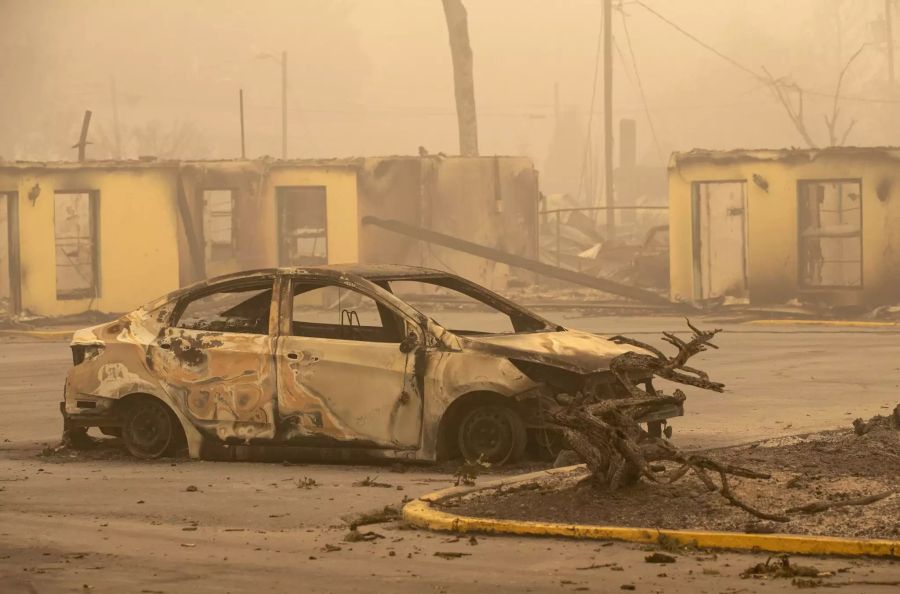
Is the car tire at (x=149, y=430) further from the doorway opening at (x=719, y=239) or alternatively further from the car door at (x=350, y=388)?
the doorway opening at (x=719, y=239)

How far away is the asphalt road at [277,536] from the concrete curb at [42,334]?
1339 centimetres

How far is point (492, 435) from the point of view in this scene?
478 inches

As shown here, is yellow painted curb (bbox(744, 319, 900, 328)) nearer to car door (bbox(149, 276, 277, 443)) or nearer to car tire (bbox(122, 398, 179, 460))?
car door (bbox(149, 276, 277, 443))

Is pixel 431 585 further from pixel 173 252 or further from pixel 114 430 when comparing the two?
pixel 173 252

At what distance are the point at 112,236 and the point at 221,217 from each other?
2434 mm

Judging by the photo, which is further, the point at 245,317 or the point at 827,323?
the point at 827,323

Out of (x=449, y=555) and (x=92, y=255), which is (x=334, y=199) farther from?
(x=449, y=555)

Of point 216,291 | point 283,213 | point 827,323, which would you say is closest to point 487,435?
point 216,291

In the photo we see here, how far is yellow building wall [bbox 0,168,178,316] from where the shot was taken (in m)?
34.9

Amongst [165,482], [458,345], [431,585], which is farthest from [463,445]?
[431,585]

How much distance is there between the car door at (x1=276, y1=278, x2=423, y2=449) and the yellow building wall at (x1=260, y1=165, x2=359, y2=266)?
76.1ft

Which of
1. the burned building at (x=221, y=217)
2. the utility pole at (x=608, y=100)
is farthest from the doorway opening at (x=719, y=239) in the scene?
the utility pole at (x=608, y=100)

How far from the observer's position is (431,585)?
8047 mm

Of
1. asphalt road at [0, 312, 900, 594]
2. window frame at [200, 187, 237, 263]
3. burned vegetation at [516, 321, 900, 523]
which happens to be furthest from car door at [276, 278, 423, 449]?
window frame at [200, 187, 237, 263]
